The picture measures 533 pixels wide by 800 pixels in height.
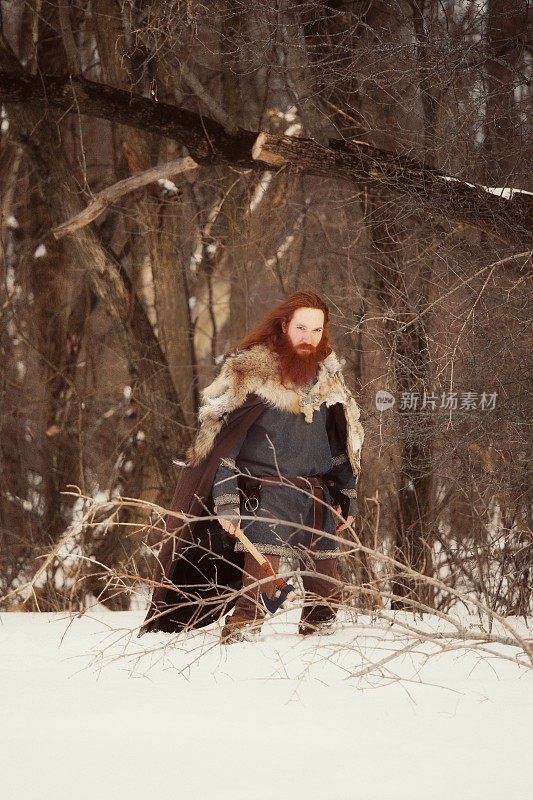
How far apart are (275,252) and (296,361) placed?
4.75m

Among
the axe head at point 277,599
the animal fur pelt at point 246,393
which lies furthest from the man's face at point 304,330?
the axe head at point 277,599

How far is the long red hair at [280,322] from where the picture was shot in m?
4.96

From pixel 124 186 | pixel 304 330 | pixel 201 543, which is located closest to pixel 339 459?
pixel 304 330

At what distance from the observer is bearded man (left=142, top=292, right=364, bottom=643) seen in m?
4.82

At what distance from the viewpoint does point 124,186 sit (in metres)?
7.35

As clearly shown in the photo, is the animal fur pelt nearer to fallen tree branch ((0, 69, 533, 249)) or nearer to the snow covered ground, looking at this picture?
the snow covered ground

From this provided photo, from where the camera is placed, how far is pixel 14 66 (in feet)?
27.8

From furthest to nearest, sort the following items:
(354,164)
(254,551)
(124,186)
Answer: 1. (124,186)
2. (354,164)
3. (254,551)

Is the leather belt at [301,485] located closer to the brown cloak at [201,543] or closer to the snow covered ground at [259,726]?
Result: the brown cloak at [201,543]

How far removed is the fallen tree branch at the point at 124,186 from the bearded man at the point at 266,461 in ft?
7.97

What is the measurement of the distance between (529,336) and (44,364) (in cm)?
624

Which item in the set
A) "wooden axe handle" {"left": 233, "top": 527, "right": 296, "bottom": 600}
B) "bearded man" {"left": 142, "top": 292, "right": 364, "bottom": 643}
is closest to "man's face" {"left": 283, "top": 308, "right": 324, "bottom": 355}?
"bearded man" {"left": 142, "top": 292, "right": 364, "bottom": 643}

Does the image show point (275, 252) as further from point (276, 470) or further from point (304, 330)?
point (276, 470)

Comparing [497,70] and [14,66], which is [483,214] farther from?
[14,66]
